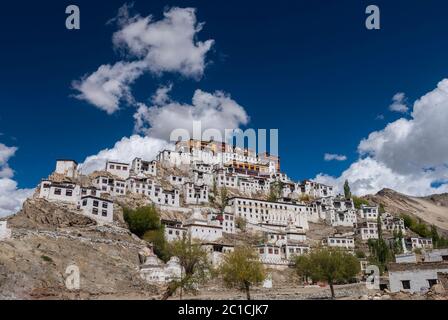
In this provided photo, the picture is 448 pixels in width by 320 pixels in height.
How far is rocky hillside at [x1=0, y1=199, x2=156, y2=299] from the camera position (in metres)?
46.2

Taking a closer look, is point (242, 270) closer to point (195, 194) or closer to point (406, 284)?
point (406, 284)

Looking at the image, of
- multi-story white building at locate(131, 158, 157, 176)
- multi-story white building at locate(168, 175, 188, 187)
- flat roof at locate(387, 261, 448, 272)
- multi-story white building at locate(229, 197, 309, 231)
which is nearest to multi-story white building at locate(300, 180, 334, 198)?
multi-story white building at locate(229, 197, 309, 231)

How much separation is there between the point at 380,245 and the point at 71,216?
183ft

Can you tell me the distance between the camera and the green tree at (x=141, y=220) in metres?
76.4

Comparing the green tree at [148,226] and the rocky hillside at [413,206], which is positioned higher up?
the rocky hillside at [413,206]

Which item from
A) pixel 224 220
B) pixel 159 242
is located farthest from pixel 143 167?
pixel 159 242

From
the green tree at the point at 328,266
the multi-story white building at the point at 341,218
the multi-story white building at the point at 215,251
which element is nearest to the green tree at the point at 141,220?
the multi-story white building at the point at 215,251

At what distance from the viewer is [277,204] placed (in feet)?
357

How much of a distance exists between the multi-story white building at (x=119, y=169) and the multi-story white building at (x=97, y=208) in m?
25.6

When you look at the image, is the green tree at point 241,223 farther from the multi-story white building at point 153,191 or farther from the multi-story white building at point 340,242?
the multi-story white building at point 340,242

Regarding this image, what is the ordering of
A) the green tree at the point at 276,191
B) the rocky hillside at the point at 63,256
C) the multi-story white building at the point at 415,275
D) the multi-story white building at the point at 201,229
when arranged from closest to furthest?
the multi-story white building at the point at 415,275 → the rocky hillside at the point at 63,256 → the multi-story white building at the point at 201,229 → the green tree at the point at 276,191
